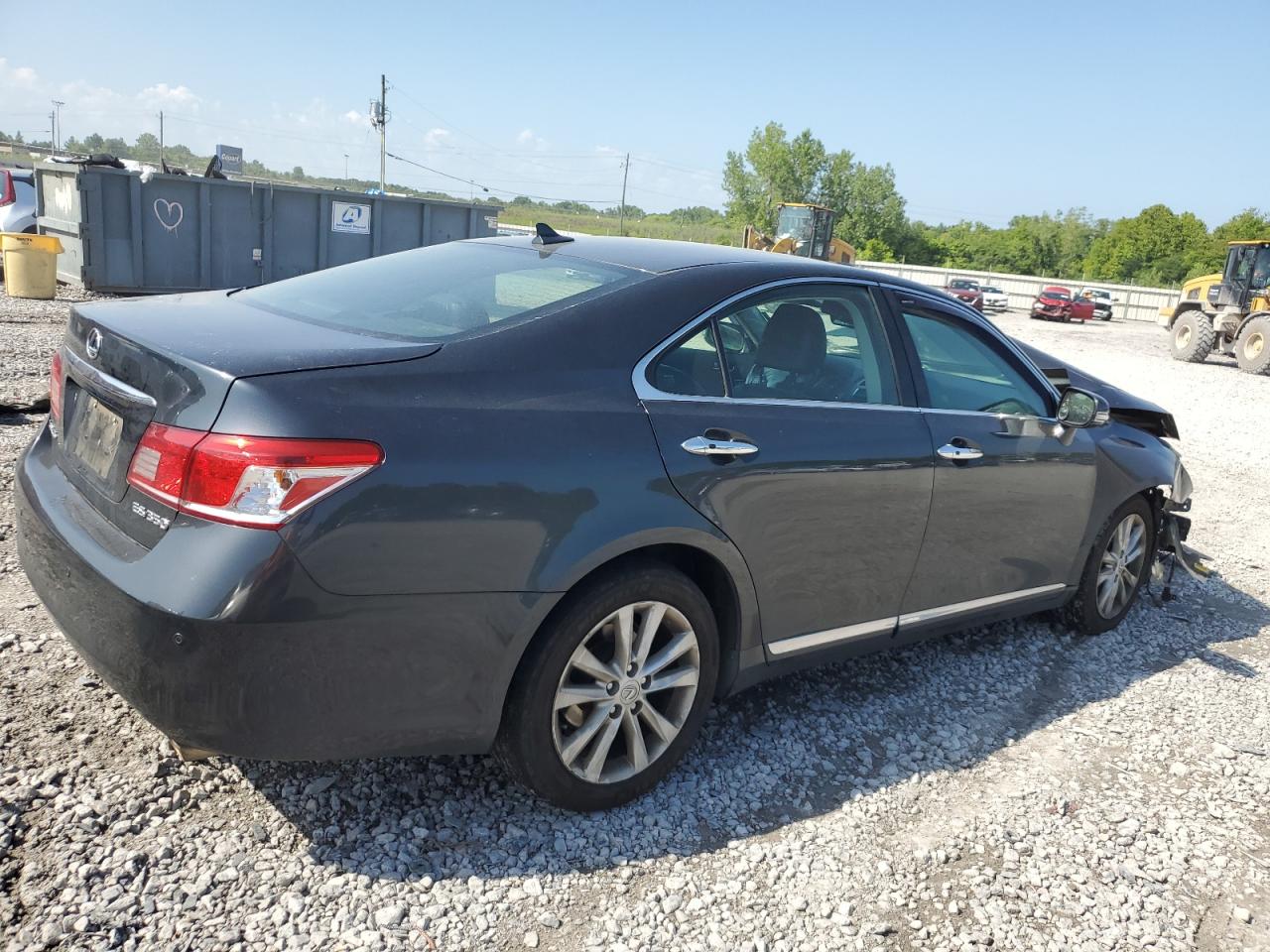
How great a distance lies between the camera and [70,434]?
2.76 meters

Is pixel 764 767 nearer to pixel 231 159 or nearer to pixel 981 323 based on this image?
pixel 981 323

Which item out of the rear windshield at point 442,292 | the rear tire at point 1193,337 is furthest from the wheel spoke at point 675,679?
the rear tire at point 1193,337

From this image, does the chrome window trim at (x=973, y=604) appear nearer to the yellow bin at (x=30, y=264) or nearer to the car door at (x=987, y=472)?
the car door at (x=987, y=472)

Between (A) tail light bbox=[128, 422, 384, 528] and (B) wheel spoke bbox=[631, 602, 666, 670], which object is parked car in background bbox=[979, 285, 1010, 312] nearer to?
(B) wheel spoke bbox=[631, 602, 666, 670]

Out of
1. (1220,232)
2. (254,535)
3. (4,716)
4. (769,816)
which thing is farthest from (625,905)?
(1220,232)

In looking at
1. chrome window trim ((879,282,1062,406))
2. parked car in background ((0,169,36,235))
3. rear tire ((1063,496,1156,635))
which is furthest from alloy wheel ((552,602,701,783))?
parked car in background ((0,169,36,235))

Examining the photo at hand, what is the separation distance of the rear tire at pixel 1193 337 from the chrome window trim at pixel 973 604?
22.0 m

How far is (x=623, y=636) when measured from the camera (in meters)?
2.77

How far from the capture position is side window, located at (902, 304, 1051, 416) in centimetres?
372

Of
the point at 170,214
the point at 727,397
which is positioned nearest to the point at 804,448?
the point at 727,397

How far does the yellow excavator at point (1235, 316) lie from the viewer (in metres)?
21.6

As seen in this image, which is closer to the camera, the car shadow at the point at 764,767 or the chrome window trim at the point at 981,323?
the car shadow at the point at 764,767

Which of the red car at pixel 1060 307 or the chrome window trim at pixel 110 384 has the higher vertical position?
the chrome window trim at pixel 110 384

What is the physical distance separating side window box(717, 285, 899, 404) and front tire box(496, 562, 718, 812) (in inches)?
28.7
